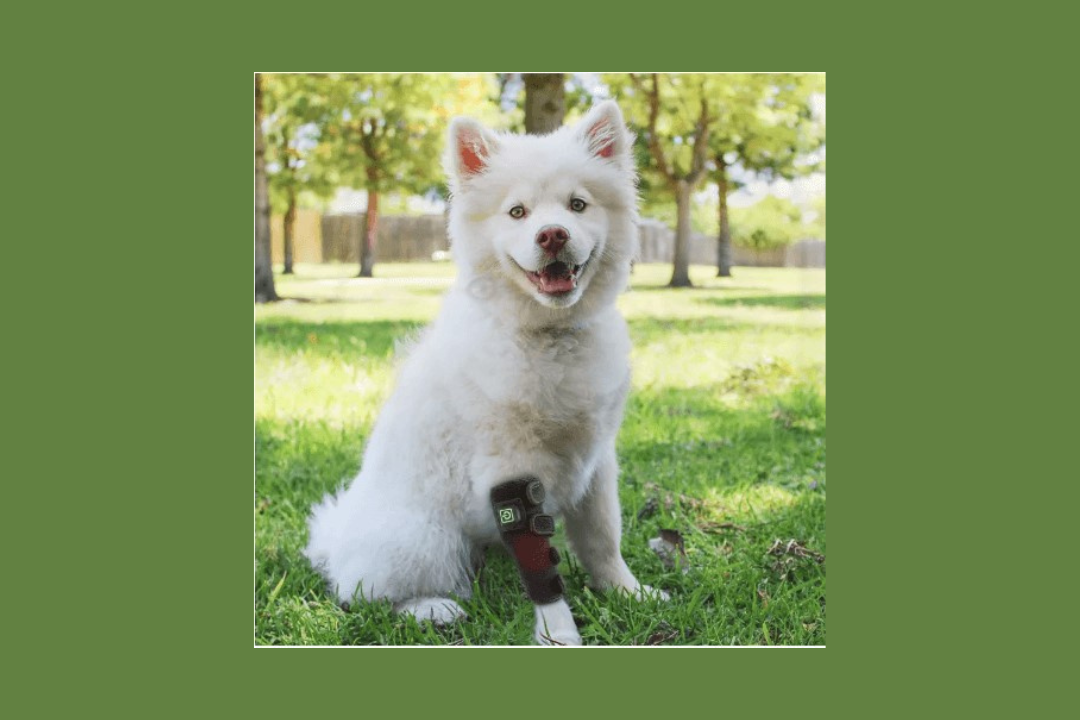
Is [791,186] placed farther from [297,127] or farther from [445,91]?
[297,127]

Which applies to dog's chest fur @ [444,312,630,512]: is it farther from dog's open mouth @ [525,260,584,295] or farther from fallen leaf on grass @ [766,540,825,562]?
fallen leaf on grass @ [766,540,825,562]

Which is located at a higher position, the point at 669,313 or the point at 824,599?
the point at 669,313

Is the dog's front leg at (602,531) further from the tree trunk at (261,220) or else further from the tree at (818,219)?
the tree trunk at (261,220)

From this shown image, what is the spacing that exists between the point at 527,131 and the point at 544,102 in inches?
6.0

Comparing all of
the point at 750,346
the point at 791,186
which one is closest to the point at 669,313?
the point at 750,346

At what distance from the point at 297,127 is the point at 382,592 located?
181cm

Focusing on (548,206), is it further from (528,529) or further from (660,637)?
(660,637)

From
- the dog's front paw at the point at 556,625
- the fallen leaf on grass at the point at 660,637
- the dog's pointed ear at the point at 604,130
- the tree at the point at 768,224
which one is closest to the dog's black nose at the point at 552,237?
the dog's pointed ear at the point at 604,130

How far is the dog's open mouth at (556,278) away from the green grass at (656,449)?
847 millimetres

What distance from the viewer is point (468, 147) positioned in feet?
10.4

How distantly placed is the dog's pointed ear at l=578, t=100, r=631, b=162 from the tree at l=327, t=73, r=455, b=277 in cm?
73

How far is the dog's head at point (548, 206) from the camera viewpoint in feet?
9.96

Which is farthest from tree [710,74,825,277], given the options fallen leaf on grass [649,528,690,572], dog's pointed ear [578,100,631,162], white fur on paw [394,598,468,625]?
white fur on paw [394,598,468,625]

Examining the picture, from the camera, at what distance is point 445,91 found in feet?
12.1
